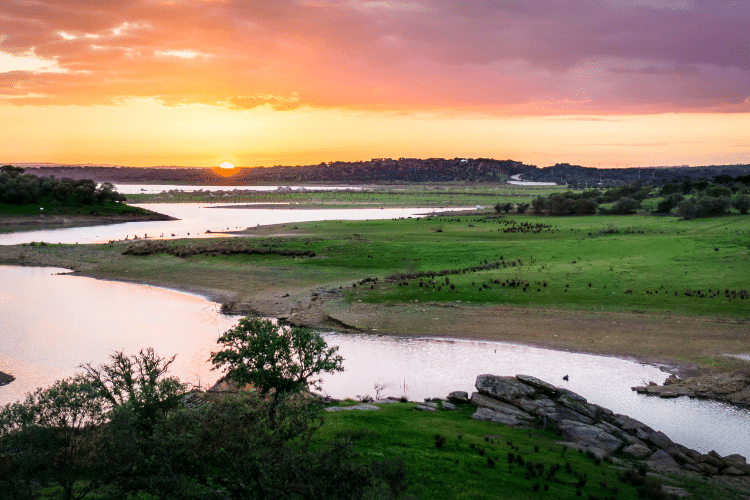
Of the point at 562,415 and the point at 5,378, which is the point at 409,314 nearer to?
the point at 562,415

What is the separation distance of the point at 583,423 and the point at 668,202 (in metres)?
102

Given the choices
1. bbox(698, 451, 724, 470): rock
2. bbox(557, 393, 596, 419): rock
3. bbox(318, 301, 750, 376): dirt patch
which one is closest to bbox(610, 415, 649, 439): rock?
bbox(557, 393, 596, 419): rock

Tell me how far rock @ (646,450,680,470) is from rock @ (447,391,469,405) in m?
8.00

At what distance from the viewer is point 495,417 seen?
2377 cm

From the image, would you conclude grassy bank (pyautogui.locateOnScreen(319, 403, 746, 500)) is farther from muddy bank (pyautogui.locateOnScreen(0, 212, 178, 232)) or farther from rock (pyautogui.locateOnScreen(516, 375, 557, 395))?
muddy bank (pyautogui.locateOnScreen(0, 212, 178, 232))

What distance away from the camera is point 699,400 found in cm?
2648

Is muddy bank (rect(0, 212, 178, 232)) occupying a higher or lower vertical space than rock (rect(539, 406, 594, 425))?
higher

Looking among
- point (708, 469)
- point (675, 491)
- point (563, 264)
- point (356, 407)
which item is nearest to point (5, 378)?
point (356, 407)

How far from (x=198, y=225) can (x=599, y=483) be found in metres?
103

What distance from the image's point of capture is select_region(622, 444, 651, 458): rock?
20561 millimetres

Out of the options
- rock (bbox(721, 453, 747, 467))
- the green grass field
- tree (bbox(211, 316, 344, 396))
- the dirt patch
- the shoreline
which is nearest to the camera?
rock (bbox(721, 453, 747, 467))

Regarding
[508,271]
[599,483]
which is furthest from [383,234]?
[599,483]

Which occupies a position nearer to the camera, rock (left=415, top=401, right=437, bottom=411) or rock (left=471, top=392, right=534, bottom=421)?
rock (left=471, top=392, right=534, bottom=421)

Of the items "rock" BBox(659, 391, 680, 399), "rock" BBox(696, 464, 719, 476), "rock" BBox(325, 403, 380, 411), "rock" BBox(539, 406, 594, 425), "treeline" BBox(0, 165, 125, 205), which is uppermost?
"treeline" BBox(0, 165, 125, 205)
